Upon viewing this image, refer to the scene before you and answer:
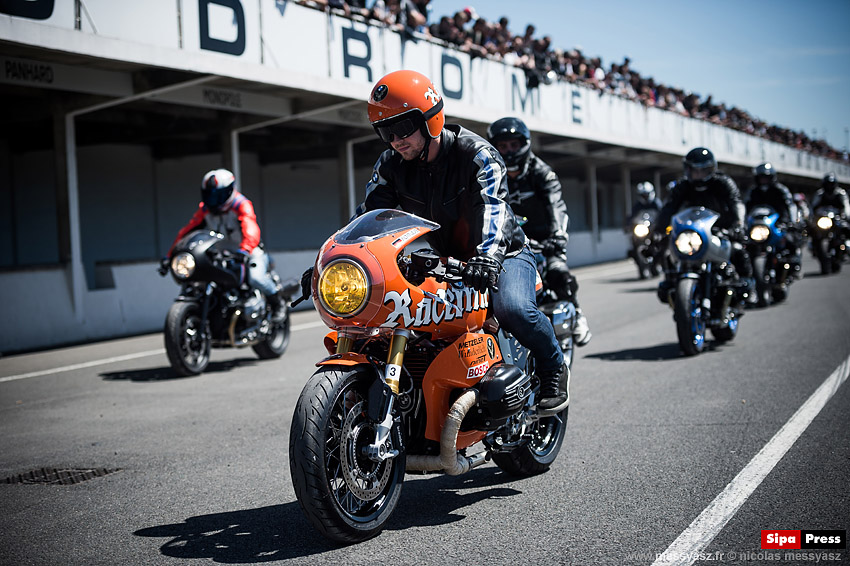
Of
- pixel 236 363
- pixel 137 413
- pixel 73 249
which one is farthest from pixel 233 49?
pixel 137 413

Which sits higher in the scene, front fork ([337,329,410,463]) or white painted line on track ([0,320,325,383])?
front fork ([337,329,410,463])

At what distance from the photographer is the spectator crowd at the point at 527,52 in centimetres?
1902

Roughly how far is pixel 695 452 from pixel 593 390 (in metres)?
2.39

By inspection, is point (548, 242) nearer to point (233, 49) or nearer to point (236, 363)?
point (236, 363)

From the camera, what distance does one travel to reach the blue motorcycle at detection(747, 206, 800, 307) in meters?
14.2

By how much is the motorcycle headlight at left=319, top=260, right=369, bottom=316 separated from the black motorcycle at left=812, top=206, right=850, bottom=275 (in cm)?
1828

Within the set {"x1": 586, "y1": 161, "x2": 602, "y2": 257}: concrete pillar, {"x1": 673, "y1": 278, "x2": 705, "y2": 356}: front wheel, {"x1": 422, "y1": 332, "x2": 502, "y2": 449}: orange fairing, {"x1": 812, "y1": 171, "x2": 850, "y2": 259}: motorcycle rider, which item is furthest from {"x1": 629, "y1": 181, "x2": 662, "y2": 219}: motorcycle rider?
{"x1": 422, "y1": 332, "x2": 502, "y2": 449}: orange fairing

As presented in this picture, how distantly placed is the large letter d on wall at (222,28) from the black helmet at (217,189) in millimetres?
5037

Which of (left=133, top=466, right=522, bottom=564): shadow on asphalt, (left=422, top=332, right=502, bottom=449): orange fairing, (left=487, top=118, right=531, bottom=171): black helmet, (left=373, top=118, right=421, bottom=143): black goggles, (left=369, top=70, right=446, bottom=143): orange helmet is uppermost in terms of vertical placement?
(left=487, top=118, right=531, bottom=171): black helmet

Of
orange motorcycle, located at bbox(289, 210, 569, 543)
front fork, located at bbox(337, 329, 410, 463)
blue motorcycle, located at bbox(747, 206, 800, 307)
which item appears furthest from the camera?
blue motorcycle, located at bbox(747, 206, 800, 307)

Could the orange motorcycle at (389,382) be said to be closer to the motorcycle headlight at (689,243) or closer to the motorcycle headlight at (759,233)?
the motorcycle headlight at (689,243)

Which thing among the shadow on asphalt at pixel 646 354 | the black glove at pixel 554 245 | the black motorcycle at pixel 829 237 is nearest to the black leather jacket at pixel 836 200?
the black motorcycle at pixel 829 237

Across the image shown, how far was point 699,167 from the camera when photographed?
34.3 feet

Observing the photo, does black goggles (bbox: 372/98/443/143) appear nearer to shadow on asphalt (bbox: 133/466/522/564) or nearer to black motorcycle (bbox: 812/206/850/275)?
shadow on asphalt (bbox: 133/466/522/564)
